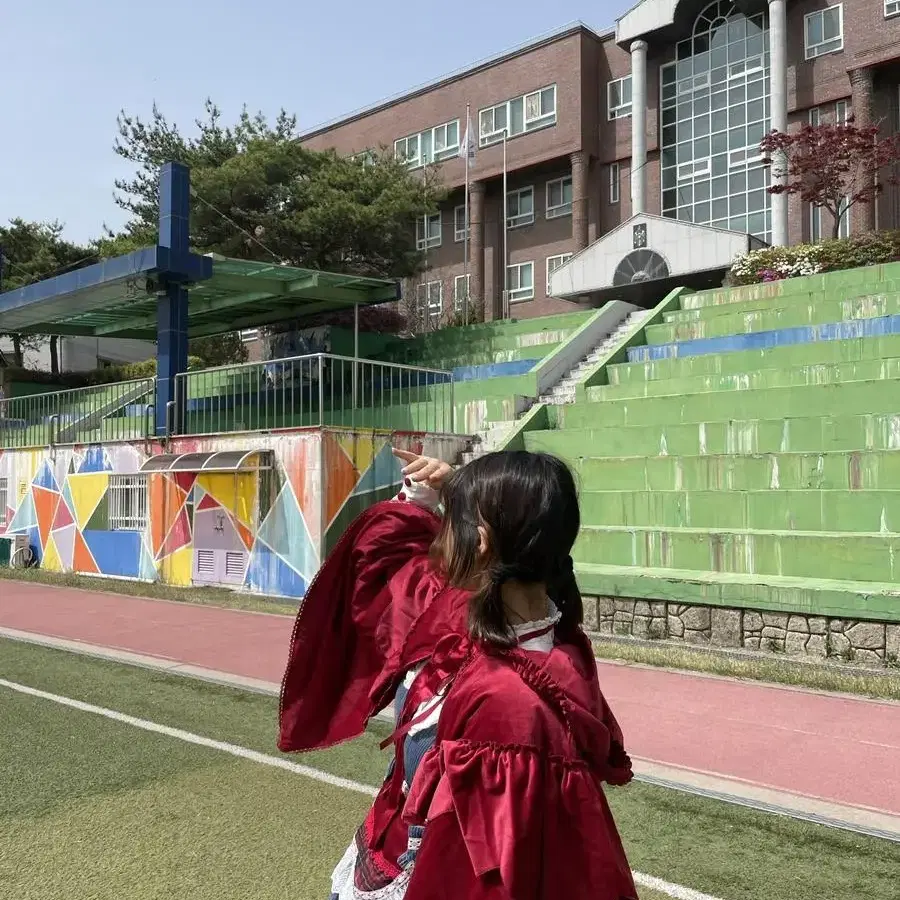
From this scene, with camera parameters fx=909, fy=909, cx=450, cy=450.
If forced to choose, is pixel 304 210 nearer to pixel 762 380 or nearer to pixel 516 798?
pixel 762 380

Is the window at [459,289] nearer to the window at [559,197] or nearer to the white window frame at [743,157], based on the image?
the window at [559,197]

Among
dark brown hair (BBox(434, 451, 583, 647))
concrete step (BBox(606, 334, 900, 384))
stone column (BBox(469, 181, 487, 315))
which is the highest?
stone column (BBox(469, 181, 487, 315))

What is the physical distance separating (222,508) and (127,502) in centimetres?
275

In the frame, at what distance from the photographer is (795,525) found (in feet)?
30.7

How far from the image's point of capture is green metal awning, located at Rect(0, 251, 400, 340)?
56.2 feet

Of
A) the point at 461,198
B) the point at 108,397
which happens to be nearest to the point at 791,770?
the point at 108,397

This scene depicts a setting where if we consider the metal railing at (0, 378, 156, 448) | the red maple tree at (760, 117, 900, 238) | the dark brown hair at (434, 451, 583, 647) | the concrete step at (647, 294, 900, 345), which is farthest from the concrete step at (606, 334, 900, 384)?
the dark brown hair at (434, 451, 583, 647)

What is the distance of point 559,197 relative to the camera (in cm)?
3266

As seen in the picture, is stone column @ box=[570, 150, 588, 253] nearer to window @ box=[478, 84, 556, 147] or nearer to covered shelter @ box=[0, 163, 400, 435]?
window @ box=[478, 84, 556, 147]

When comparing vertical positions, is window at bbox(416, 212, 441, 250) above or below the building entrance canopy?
above

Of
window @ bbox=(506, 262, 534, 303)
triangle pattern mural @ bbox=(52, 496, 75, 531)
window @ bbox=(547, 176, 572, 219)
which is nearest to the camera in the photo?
triangle pattern mural @ bbox=(52, 496, 75, 531)

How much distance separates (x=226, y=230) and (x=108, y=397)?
8216 mm

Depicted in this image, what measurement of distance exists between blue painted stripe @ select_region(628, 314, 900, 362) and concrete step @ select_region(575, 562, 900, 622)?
5.78m

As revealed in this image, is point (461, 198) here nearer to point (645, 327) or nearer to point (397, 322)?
point (397, 322)
